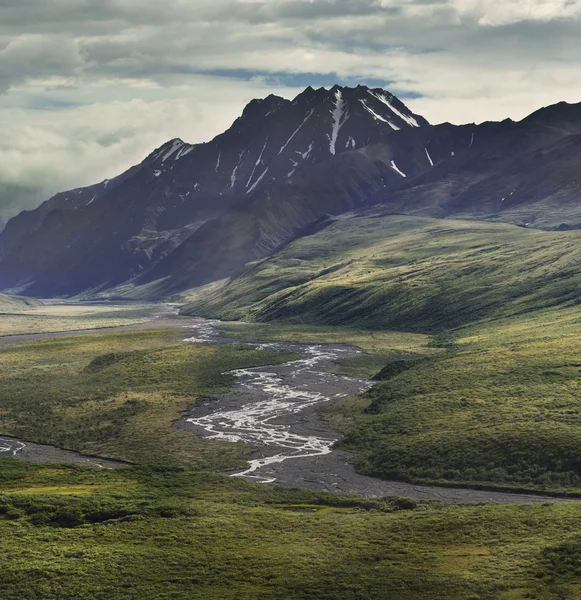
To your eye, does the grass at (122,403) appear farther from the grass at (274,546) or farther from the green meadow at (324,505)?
the grass at (274,546)

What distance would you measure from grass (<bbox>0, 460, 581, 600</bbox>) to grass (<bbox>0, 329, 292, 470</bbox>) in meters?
24.5

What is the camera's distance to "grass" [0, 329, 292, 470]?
109m

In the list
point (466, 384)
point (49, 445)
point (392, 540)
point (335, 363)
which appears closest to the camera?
point (392, 540)

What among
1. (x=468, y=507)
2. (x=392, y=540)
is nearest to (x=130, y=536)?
(x=392, y=540)

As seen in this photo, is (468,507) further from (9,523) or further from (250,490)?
(9,523)

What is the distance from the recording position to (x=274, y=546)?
63094 mm

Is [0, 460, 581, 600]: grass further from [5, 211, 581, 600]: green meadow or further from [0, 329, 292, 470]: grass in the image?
[0, 329, 292, 470]: grass

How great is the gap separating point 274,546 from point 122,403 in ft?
270

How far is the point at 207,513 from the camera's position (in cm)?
7312

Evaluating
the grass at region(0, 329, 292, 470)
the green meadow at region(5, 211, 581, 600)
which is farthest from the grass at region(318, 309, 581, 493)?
the grass at region(0, 329, 292, 470)

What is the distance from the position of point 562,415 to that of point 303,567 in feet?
191

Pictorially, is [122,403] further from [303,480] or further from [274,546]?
[274,546]

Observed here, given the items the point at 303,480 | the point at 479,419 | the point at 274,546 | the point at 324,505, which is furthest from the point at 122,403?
the point at 274,546

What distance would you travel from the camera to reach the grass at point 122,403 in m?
109
